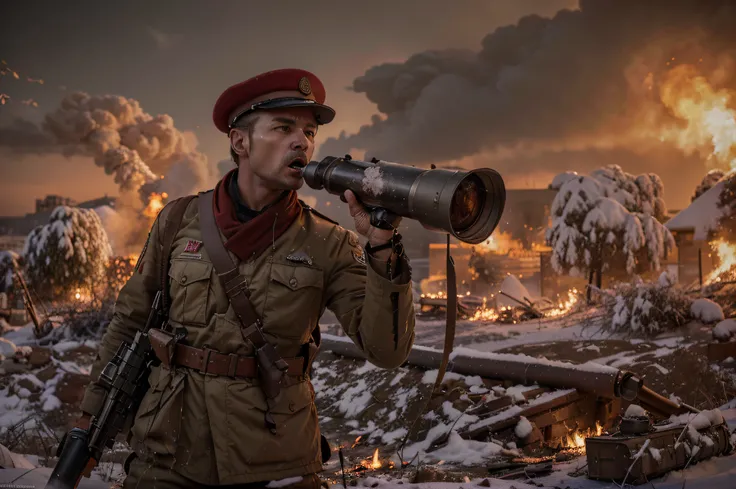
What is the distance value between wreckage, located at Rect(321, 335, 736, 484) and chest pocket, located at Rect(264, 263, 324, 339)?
2833mm

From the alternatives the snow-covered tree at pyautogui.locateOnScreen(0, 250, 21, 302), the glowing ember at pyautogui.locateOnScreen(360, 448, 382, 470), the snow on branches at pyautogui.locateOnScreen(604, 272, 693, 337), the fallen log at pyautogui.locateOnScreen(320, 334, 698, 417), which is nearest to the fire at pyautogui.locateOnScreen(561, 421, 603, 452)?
the fallen log at pyautogui.locateOnScreen(320, 334, 698, 417)

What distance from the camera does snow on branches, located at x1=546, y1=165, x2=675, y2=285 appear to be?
73.0 feet

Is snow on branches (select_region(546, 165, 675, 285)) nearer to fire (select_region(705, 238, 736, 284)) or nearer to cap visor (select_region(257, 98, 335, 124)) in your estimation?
fire (select_region(705, 238, 736, 284))

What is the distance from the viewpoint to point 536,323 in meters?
17.1

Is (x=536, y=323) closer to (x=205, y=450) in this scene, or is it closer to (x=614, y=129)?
(x=205, y=450)

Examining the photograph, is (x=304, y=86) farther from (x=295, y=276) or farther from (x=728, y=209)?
(x=728, y=209)

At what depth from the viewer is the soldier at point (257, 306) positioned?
2.43m

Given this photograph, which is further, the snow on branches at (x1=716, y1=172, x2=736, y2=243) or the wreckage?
the snow on branches at (x1=716, y1=172, x2=736, y2=243)

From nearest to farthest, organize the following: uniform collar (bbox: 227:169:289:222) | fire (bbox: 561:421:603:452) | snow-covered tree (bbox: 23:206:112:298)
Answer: uniform collar (bbox: 227:169:289:222) < fire (bbox: 561:421:603:452) < snow-covered tree (bbox: 23:206:112:298)

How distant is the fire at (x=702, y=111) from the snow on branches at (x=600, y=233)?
6.38 metres

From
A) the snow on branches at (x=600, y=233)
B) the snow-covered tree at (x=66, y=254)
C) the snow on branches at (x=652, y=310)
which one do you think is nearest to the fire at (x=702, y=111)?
the snow on branches at (x=600, y=233)

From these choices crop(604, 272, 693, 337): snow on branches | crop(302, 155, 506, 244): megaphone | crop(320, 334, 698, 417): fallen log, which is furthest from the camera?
crop(604, 272, 693, 337): snow on branches

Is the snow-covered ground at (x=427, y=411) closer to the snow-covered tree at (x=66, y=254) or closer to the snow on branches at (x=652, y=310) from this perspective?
the snow on branches at (x=652, y=310)

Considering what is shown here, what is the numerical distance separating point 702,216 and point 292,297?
25.6 metres
